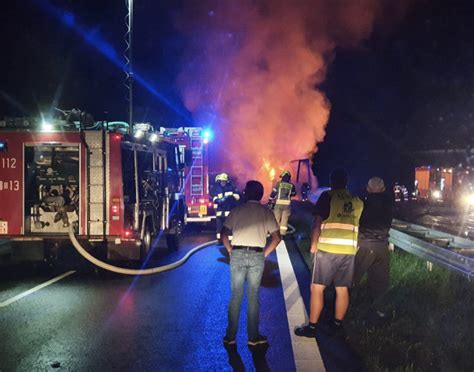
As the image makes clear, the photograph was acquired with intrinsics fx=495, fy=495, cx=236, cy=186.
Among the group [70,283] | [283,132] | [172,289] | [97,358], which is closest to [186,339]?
[97,358]

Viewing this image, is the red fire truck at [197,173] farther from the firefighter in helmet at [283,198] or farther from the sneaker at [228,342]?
the sneaker at [228,342]

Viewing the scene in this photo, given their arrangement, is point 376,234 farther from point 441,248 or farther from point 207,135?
point 207,135

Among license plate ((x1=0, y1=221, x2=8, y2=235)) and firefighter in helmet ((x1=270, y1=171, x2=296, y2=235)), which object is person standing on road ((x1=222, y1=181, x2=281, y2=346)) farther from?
firefighter in helmet ((x1=270, y1=171, x2=296, y2=235))

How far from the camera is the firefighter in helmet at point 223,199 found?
Answer: 11516 millimetres

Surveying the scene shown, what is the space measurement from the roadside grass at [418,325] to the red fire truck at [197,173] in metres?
8.19

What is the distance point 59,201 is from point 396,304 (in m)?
5.87

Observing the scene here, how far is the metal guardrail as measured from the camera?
6117 millimetres

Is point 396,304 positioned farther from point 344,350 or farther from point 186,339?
point 186,339

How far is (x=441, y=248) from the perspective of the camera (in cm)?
673

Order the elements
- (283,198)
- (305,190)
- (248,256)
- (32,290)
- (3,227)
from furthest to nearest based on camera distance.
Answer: (305,190) < (283,198) < (3,227) < (32,290) < (248,256)

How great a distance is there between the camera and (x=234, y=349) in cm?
505

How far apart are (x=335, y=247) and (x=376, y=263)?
1288mm

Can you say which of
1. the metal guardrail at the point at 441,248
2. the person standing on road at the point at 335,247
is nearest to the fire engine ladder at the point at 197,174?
the metal guardrail at the point at 441,248

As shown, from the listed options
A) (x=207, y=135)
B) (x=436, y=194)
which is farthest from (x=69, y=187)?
(x=436, y=194)
